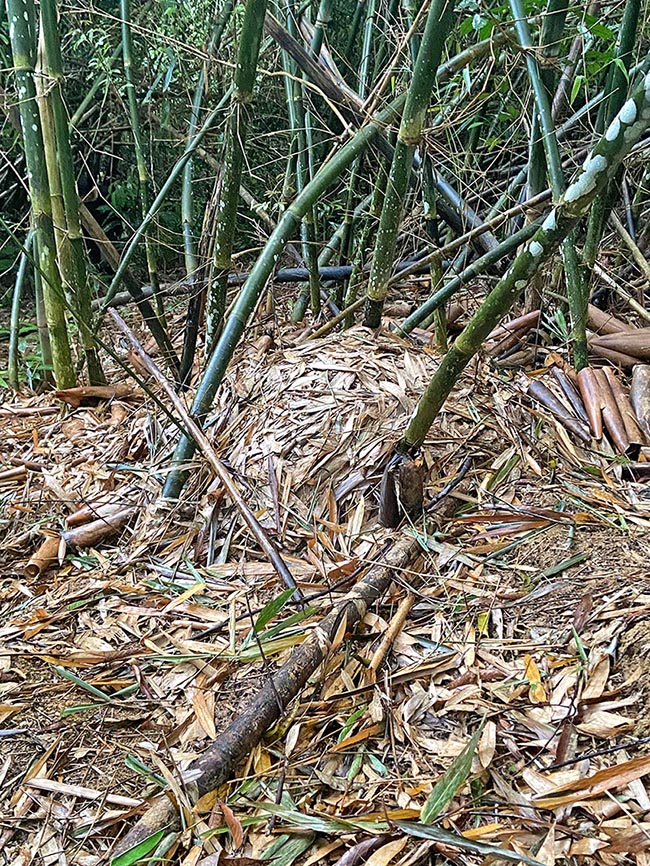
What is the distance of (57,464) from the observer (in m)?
1.78

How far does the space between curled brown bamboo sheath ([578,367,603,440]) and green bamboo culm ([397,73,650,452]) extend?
45 centimetres

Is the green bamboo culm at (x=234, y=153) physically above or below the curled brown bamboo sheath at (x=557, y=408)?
above

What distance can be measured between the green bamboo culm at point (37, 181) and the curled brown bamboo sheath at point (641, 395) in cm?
144

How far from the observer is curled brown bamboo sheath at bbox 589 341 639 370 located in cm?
174

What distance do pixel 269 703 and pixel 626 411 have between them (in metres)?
1.05

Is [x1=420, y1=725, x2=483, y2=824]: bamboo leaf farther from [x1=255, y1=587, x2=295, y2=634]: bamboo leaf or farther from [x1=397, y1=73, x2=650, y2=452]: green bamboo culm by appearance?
[x1=397, y1=73, x2=650, y2=452]: green bamboo culm

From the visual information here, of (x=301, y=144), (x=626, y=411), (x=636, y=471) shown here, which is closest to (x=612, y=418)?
(x=626, y=411)

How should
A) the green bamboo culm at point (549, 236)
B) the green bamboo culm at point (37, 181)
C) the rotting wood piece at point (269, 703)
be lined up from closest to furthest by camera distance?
the rotting wood piece at point (269, 703)
the green bamboo culm at point (549, 236)
the green bamboo culm at point (37, 181)

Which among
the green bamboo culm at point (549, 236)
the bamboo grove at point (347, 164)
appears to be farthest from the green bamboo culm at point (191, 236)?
the green bamboo culm at point (549, 236)

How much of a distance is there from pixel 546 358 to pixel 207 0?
1494 mm

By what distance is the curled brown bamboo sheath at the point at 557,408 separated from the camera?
60.6 inches

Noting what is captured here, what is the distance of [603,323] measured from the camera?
1860 millimetres

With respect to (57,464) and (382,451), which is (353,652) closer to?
(382,451)

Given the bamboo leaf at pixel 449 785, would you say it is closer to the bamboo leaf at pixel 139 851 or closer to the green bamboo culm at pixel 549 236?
the bamboo leaf at pixel 139 851
